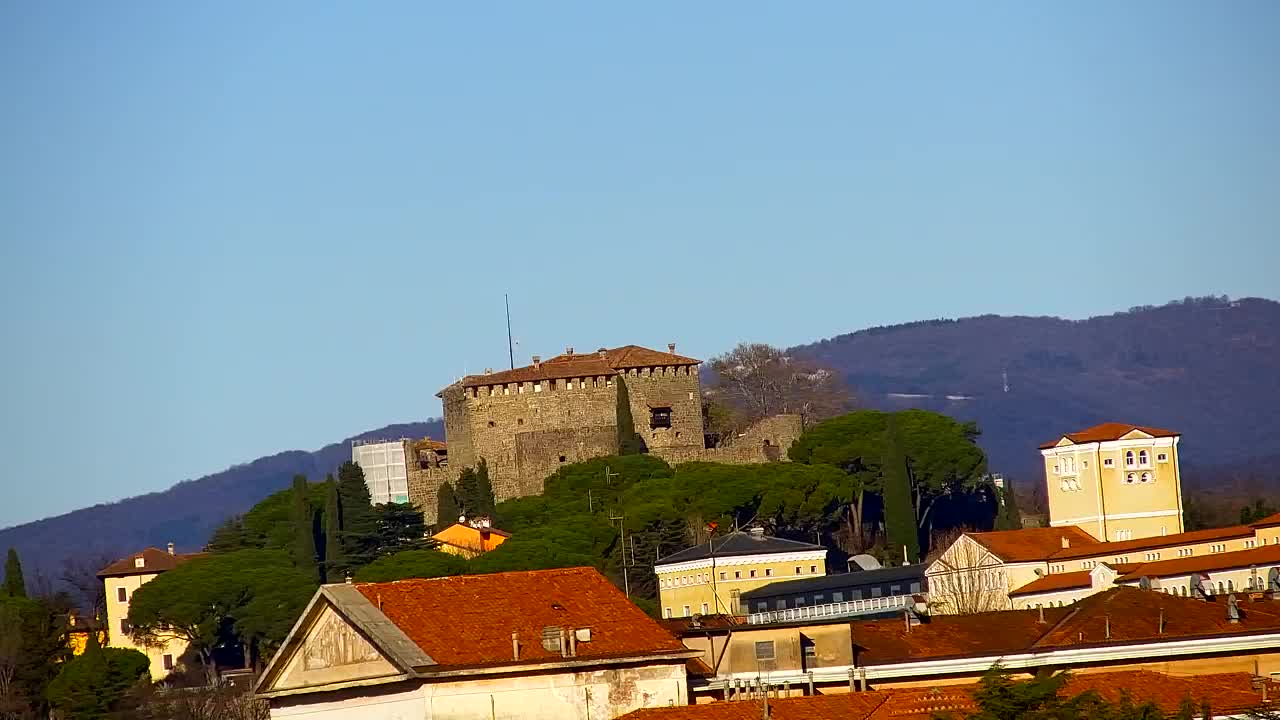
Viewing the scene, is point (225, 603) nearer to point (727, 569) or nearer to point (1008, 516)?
point (727, 569)

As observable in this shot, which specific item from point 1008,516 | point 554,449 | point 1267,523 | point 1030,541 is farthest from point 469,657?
point 554,449

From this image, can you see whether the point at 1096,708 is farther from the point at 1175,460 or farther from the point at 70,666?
the point at 1175,460

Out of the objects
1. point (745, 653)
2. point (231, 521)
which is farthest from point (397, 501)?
point (745, 653)

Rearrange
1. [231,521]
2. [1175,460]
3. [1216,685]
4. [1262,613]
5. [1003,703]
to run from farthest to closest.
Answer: [231,521] → [1175,460] → [1262,613] → [1216,685] → [1003,703]

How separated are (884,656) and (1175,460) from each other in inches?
1768

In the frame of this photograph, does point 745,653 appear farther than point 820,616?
No

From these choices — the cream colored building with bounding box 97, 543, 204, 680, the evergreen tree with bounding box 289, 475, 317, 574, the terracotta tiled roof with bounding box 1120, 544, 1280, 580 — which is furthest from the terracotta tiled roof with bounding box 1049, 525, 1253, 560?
the cream colored building with bounding box 97, 543, 204, 680

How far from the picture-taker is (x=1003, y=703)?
88.2 feet

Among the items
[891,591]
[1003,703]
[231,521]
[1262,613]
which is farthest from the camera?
[231,521]

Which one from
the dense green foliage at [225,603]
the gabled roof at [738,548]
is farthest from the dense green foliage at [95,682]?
the gabled roof at [738,548]

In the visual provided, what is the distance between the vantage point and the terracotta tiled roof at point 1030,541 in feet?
246

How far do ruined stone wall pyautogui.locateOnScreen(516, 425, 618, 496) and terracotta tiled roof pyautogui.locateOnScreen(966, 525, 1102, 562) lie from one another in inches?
613

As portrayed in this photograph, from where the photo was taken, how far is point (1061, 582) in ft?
231

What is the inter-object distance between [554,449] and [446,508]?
394 centimetres
